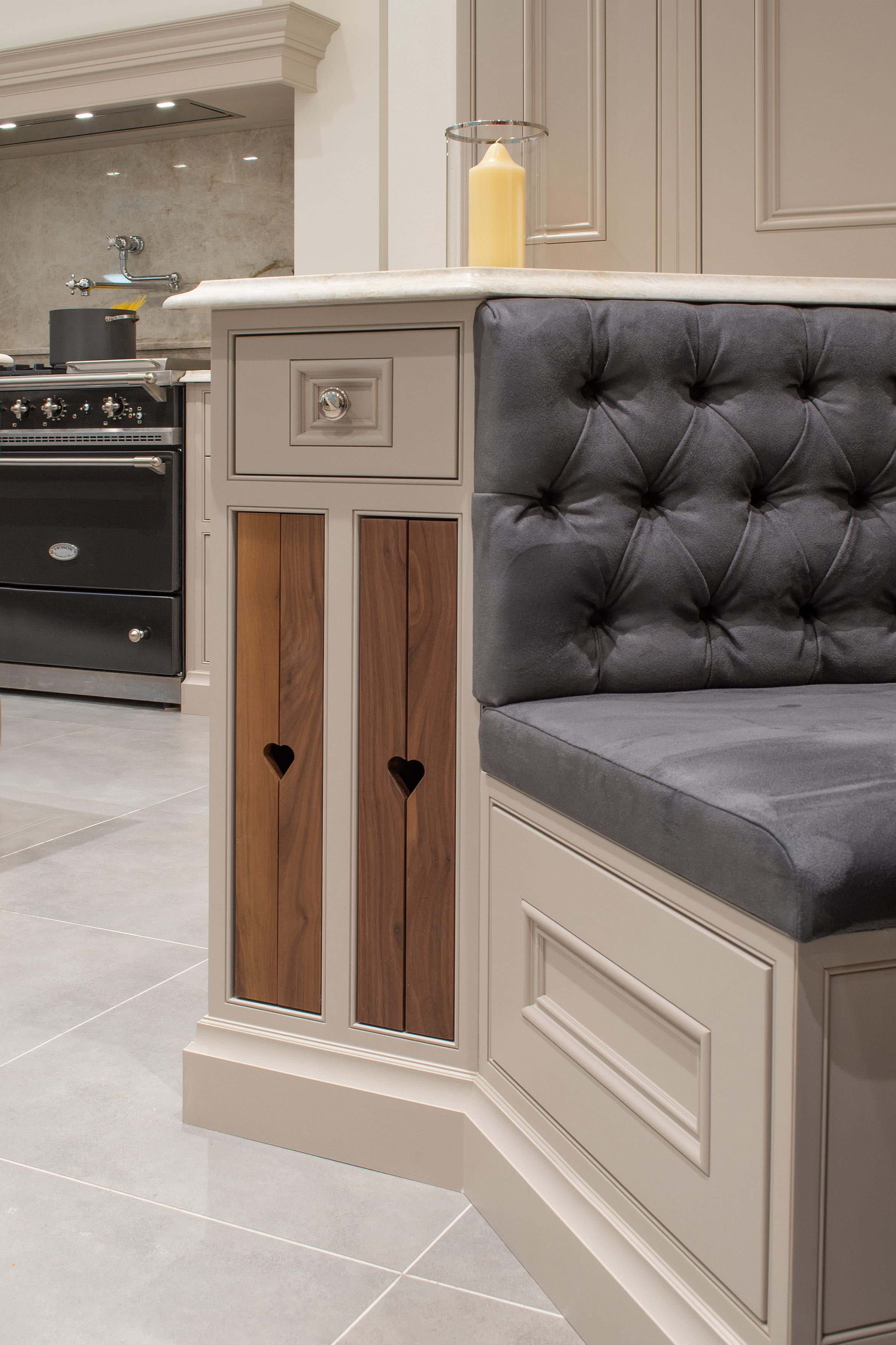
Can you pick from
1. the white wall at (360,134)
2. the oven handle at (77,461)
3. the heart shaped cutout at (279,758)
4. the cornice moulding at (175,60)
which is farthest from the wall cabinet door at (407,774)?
the cornice moulding at (175,60)

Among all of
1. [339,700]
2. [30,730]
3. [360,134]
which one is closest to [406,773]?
[339,700]

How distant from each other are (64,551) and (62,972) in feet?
7.59

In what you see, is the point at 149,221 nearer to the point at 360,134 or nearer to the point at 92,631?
the point at 360,134

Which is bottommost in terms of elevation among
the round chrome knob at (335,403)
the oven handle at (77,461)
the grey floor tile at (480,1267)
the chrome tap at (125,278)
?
the grey floor tile at (480,1267)

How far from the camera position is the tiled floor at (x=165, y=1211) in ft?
3.32

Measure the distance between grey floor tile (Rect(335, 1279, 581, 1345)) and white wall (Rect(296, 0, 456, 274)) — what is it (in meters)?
3.45

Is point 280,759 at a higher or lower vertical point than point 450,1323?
higher

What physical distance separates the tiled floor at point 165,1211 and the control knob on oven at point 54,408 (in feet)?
7.46

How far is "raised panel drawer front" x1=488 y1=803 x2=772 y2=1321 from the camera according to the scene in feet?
2.59

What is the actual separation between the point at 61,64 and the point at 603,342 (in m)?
3.86

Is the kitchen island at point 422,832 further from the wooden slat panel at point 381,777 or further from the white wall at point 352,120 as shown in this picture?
the white wall at point 352,120

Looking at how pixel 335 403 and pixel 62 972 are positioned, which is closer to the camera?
pixel 335 403

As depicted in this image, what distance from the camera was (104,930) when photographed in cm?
194

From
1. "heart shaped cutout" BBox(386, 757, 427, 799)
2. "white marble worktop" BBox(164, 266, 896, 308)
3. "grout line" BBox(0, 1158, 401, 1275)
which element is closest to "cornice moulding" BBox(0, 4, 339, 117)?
"white marble worktop" BBox(164, 266, 896, 308)
